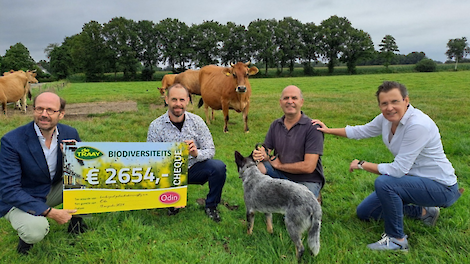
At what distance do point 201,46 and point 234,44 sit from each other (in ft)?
31.7

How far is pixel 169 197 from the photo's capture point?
149 inches

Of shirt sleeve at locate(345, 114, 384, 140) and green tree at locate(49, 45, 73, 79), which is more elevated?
green tree at locate(49, 45, 73, 79)

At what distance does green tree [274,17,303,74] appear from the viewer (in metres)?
81.8

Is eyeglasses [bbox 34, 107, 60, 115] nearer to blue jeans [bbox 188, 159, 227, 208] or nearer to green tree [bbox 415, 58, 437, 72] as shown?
blue jeans [bbox 188, 159, 227, 208]

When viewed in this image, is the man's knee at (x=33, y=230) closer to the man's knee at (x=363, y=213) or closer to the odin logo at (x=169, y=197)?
the odin logo at (x=169, y=197)

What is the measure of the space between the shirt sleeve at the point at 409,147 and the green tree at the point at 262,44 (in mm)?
76854

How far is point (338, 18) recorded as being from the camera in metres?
89.9

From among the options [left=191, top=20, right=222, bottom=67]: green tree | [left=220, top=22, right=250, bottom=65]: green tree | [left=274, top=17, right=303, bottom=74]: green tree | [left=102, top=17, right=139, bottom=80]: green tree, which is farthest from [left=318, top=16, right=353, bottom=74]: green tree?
[left=102, top=17, right=139, bottom=80]: green tree

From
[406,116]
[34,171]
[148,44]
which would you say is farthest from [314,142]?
[148,44]

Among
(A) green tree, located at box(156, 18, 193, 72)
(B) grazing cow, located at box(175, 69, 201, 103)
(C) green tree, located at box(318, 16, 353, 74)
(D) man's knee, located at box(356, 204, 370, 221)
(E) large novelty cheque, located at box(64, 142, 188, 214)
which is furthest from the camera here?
(C) green tree, located at box(318, 16, 353, 74)

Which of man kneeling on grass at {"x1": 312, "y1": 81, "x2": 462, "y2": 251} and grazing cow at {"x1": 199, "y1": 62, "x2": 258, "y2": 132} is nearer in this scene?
man kneeling on grass at {"x1": 312, "y1": 81, "x2": 462, "y2": 251}

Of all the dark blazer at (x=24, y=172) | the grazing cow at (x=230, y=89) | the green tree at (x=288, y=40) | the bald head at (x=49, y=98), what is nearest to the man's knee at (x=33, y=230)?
the dark blazer at (x=24, y=172)

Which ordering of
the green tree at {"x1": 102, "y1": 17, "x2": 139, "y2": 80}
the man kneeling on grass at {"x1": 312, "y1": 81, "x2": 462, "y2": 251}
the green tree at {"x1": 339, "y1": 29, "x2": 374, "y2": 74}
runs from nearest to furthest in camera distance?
the man kneeling on grass at {"x1": 312, "y1": 81, "x2": 462, "y2": 251}
the green tree at {"x1": 102, "y1": 17, "x2": 139, "y2": 80}
the green tree at {"x1": 339, "y1": 29, "x2": 374, "y2": 74}

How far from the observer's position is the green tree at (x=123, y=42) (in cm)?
7100
